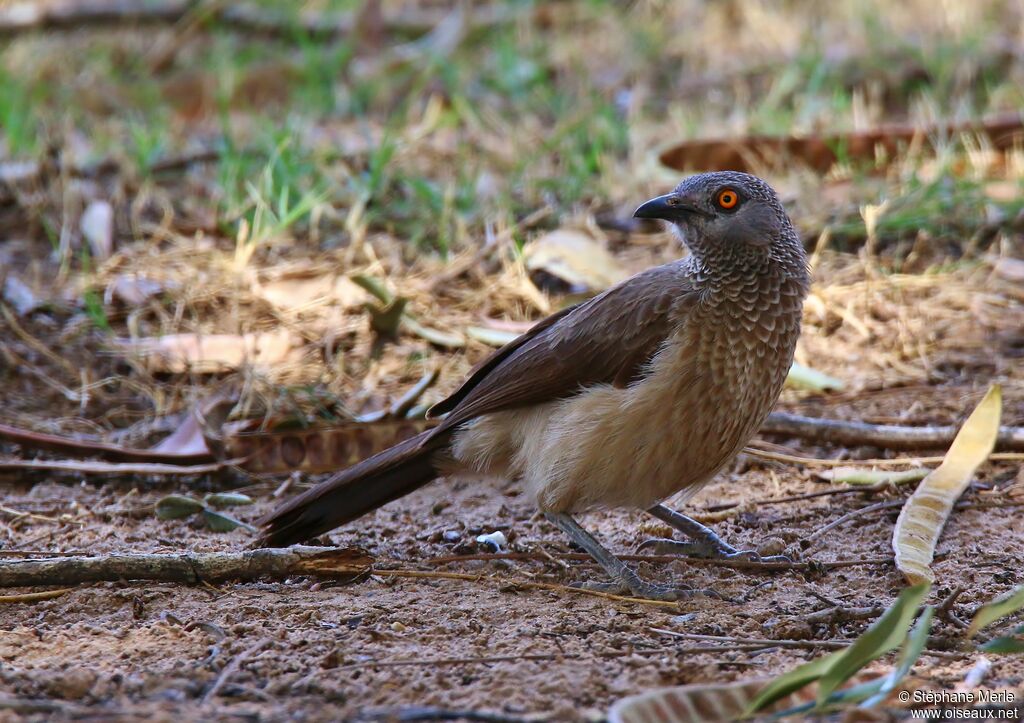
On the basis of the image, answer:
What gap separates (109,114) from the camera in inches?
336

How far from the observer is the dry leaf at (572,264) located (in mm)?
5898

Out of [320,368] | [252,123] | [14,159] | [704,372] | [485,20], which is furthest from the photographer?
[485,20]

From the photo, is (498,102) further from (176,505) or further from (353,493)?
(353,493)

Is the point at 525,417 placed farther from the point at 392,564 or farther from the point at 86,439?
the point at 86,439

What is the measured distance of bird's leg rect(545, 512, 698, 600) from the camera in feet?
12.3

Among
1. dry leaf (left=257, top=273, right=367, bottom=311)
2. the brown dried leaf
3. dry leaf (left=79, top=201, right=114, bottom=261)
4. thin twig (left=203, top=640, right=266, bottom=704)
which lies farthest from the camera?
the brown dried leaf

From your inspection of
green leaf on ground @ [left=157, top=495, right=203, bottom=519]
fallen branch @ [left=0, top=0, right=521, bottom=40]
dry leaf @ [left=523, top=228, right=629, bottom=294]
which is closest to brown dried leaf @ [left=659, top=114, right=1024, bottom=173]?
dry leaf @ [left=523, top=228, right=629, bottom=294]

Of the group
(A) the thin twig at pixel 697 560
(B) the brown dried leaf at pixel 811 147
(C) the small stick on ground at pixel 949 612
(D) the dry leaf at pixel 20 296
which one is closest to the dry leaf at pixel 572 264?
(B) the brown dried leaf at pixel 811 147

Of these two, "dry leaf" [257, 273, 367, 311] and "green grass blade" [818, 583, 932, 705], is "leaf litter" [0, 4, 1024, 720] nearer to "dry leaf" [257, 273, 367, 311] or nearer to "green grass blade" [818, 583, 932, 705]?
"dry leaf" [257, 273, 367, 311]

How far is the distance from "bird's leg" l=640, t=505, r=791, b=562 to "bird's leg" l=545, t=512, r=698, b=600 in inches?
9.7

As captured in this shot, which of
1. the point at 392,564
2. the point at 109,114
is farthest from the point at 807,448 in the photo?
the point at 109,114

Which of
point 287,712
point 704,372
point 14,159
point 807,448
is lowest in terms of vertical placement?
point 807,448

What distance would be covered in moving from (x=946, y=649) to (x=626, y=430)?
1.15m

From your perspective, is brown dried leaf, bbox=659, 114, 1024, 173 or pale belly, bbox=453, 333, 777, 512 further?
brown dried leaf, bbox=659, 114, 1024, 173
